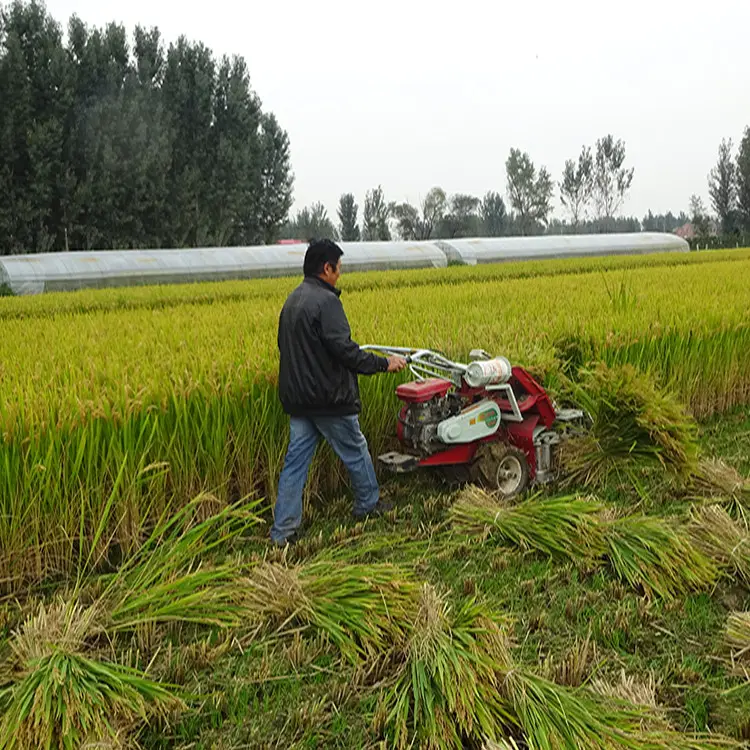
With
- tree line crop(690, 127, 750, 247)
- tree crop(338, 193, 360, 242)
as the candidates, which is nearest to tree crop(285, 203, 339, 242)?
tree crop(338, 193, 360, 242)

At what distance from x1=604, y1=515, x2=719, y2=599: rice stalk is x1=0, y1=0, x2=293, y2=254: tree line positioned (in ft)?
74.8

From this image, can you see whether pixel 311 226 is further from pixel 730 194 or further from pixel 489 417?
pixel 489 417

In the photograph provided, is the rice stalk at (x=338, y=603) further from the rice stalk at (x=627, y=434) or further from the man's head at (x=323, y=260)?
the rice stalk at (x=627, y=434)

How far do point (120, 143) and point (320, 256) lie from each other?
2397 cm

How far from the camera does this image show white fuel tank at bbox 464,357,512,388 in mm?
3475

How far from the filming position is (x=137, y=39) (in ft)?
92.8

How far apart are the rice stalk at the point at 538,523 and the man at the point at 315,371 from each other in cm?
64

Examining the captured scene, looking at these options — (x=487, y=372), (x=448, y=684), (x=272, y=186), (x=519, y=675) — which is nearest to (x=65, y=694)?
(x=448, y=684)

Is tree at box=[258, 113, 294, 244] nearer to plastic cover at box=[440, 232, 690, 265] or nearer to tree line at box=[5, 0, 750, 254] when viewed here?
tree line at box=[5, 0, 750, 254]

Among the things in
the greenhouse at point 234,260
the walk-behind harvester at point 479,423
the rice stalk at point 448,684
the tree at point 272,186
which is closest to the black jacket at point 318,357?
the walk-behind harvester at point 479,423

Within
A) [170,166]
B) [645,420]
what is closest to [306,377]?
[645,420]

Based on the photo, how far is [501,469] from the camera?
3.78 meters

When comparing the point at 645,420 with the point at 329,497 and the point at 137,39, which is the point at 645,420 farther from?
the point at 137,39

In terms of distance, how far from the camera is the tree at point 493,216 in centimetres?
5262
